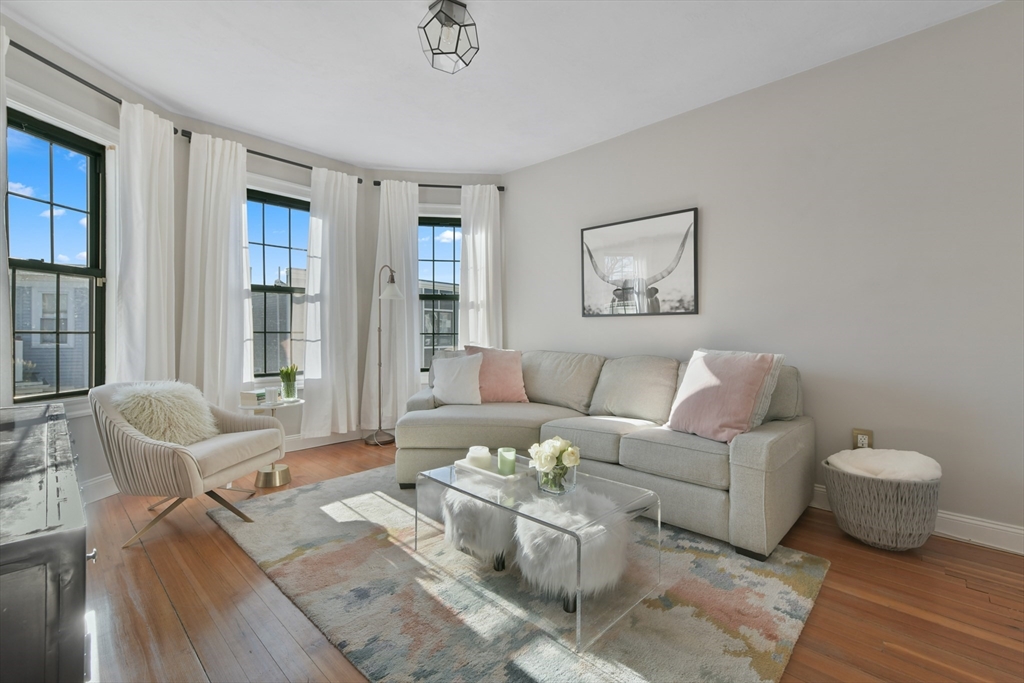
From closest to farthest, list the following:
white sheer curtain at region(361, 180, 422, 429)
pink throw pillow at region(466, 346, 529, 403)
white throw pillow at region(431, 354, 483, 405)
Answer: white throw pillow at region(431, 354, 483, 405)
pink throw pillow at region(466, 346, 529, 403)
white sheer curtain at region(361, 180, 422, 429)

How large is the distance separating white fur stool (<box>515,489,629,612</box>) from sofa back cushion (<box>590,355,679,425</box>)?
137 centimetres

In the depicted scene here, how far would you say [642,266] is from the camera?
140 inches

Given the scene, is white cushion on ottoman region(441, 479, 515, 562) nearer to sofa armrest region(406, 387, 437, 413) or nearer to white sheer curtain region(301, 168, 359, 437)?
sofa armrest region(406, 387, 437, 413)

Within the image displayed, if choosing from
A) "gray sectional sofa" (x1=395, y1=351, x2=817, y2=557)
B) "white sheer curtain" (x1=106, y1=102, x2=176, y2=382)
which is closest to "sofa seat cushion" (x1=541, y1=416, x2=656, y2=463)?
"gray sectional sofa" (x1=395, y1=351, x2=817, y2=557)

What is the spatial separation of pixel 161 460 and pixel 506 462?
1.69 metres

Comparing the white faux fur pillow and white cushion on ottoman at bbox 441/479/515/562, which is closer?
white cushion on ottoman at bbox 441/479/515/562

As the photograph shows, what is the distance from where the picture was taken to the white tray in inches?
83.0

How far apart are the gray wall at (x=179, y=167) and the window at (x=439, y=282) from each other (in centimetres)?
32

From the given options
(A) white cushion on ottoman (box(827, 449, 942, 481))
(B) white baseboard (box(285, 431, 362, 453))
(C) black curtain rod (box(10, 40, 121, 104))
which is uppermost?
(C) black curtain rod (box(10, 40, 121, 104))

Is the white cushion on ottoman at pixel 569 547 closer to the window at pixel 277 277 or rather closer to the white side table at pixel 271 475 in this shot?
the white side table at pixel 271 475

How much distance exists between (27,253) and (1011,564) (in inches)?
212

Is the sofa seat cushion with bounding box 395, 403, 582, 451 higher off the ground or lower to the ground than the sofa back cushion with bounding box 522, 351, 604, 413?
lower

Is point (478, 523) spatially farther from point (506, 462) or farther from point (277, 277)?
point (277, 277)

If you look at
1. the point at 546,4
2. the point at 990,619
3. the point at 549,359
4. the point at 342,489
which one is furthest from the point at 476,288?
the point at 990,619
